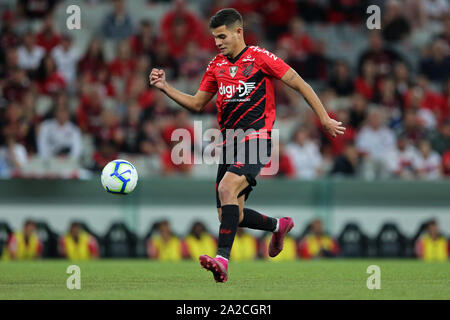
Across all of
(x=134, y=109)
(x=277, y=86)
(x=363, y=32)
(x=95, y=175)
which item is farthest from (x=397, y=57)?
(x=95, y=175)

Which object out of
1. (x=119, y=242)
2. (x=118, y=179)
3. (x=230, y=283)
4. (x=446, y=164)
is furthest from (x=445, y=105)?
(x=230, y=283)

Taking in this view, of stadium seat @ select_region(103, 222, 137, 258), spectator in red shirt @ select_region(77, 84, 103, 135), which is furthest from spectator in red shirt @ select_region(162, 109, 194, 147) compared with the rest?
stadium seat @ select_region(103, 222, 137, 258)

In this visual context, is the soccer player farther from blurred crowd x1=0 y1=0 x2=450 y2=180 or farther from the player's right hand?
blurred crowd x1=0 y1=0 x2=450 y2=180

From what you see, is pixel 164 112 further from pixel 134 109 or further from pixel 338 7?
pixel 338 7

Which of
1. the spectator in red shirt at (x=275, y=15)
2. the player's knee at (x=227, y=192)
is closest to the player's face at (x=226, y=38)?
the player's knee at (x=227, y=192)

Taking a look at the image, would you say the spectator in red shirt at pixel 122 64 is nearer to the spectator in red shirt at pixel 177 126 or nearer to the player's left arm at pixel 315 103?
the spectator in red shirt at pixel 177 126

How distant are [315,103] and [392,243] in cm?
709

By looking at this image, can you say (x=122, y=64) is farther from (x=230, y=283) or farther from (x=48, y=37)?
(x=230, y=283)

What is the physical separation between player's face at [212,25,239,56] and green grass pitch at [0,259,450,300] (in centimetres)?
216

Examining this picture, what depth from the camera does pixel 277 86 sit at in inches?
657

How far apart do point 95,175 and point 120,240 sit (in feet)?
3.84

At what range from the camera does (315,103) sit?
25.4 feet

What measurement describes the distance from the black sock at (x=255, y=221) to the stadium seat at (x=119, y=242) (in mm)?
5639

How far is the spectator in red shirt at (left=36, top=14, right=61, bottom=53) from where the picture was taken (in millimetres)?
16688
